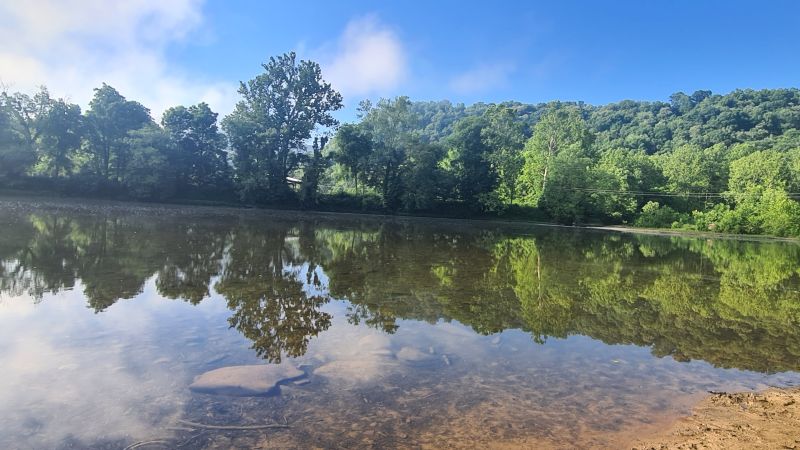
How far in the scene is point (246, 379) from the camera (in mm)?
5137

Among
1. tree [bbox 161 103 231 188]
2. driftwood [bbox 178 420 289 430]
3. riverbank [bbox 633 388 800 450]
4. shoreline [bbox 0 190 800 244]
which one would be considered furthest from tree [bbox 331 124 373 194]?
driftwood [bbox 178 420 289 430]

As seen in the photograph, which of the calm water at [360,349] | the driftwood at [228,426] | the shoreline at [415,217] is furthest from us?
the shoreline at [415,217]

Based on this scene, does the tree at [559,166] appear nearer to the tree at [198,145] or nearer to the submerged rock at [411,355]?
the tree at [198,145]

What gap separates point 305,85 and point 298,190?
13.1 metres

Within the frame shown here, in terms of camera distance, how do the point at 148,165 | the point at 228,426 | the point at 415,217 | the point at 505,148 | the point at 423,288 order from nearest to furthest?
the point at 228,426, the point at 423,288, the point at 148,165, the point at 415,217, the point at 505,148

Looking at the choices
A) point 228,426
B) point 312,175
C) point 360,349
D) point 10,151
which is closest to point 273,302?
point 360,349

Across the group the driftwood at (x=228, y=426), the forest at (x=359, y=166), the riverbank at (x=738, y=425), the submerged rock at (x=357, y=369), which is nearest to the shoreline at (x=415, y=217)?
the forest at (x=359, y=166)

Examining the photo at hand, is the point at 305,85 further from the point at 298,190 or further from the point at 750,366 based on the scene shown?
the point at 750,366

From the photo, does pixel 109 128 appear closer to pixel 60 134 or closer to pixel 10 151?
pixel 60 134

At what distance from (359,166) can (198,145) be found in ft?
62.6

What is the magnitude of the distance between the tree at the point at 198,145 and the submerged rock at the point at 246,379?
52.1 metres

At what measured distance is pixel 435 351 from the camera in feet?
22.1

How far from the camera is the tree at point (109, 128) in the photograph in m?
49.9

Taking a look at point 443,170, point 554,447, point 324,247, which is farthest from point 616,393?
point 443,170
